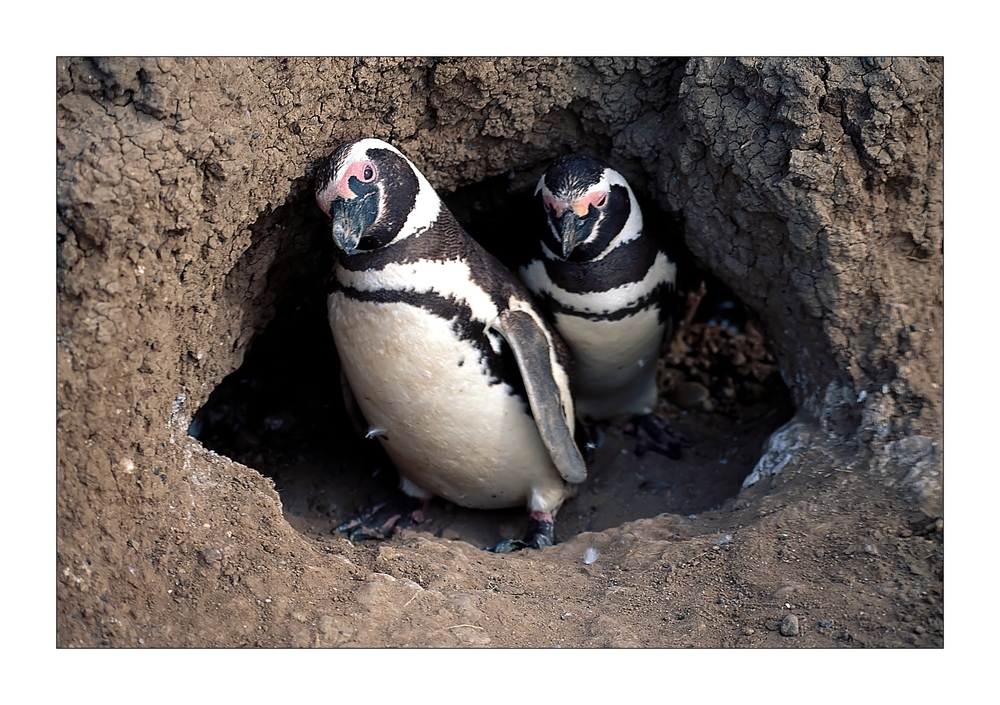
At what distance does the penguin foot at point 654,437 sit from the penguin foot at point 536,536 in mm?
565

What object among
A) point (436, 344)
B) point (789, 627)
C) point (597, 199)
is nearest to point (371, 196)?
point (436, 344)

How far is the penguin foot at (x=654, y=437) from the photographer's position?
3.28 metres

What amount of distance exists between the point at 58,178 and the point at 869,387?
212cm

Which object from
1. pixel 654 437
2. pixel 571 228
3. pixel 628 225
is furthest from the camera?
pixel 654 437

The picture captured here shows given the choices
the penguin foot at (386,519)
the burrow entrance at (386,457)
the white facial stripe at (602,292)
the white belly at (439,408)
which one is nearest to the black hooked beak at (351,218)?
the white belly at (439,408)

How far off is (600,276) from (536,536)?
88 cm

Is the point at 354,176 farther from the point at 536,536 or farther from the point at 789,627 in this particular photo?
the point at 789,627

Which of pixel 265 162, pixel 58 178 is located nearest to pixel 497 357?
pixel 265 162

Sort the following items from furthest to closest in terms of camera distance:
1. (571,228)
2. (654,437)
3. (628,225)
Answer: (654,437) < (628,225) < (571,228)

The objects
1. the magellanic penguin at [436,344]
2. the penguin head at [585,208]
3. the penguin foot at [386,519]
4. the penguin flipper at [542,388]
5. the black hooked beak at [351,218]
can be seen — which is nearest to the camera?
the black hooked beak at [351,218]

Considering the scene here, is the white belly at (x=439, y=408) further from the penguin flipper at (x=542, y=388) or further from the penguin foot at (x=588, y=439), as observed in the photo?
the penguin foot at (x=588, y=439)

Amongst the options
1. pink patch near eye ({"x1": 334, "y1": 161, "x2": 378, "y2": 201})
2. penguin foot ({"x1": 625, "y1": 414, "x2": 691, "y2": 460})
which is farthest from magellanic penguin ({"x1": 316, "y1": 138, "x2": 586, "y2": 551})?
penguin foot ({"x1": 625, "y1": 414, "x2": 691, "y2": 460})

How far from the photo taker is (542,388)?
2.58 metres

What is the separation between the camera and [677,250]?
3.17 meters
